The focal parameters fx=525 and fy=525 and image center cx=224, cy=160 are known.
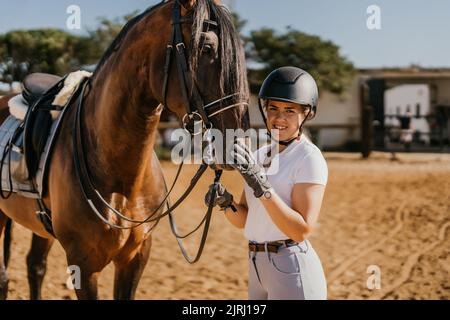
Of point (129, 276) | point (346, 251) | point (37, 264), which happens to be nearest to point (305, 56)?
point (346, 251)

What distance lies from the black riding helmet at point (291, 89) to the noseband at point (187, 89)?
154 millimetres

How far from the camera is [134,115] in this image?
8.50ft

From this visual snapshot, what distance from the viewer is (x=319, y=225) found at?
7523 millimetres

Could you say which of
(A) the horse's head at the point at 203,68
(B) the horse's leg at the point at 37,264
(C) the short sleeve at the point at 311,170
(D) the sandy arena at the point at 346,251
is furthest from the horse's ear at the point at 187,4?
(D) the sandy arena at the point at 346,251

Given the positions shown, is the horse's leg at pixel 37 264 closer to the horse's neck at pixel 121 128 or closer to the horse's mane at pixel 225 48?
the horse's neck at pixel 121 128

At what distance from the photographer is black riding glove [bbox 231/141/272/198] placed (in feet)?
6.13

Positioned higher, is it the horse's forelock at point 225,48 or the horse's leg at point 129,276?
the horse's forelock at point 225,48

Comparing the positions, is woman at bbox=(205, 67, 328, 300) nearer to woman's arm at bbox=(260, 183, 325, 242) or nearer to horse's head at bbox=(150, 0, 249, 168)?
woman's arm at bbox=(260, 183, 325, 242)

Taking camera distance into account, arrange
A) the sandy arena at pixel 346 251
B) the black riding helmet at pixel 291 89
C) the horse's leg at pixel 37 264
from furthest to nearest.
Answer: the sandy arena at pixel 346 251 → the horse's leg at pixel 37 264 → the black riding helmet at pixel 291 89

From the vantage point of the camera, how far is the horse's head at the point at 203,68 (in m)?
2.03

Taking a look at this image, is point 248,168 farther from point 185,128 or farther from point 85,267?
point 85,267

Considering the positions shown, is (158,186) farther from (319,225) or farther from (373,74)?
(373,74)

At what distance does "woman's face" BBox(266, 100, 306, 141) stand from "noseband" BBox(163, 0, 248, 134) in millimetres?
171

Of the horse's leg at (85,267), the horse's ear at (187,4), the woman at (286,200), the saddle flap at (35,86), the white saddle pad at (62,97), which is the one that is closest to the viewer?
the woman at (286,200)
